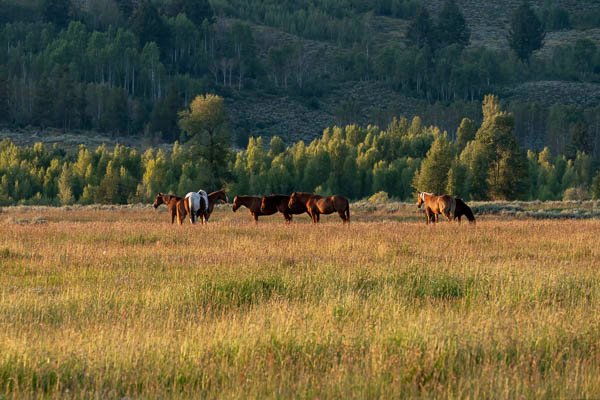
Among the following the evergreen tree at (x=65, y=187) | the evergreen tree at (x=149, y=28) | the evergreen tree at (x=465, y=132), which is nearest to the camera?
the evergreen tree at (x=65, y=187)

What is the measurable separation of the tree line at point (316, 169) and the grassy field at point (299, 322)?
48030mm

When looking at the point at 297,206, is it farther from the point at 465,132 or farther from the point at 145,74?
the point at 145,74

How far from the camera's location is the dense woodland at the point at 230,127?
75.9 meters

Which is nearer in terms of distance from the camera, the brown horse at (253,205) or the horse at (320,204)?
the horse at (320,204)

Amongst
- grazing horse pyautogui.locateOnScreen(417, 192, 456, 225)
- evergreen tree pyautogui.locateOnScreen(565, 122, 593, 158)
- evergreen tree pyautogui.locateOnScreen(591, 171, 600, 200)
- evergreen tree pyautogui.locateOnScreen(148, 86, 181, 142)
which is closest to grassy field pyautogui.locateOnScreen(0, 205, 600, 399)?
grazing horse pyautogui.locateOnScreen(417, 192, 456, 225)

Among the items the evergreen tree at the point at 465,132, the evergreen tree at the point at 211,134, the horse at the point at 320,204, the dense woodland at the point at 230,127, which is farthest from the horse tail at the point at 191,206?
the evergreen tree at the point at 465,132

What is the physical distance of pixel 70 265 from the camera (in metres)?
18.3

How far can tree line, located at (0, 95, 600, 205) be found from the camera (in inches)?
2800

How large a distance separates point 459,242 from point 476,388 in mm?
15080

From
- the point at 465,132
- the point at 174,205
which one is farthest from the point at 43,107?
the point at 174,205

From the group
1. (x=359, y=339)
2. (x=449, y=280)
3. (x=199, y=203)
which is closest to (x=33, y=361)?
(x=359, y=339)

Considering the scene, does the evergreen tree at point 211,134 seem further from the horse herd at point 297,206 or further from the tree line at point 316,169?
the horse herd at point 297,206

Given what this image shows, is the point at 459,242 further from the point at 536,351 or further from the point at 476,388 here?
the point at 476,388

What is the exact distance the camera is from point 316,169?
9100 centimetres
